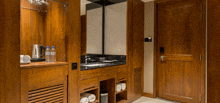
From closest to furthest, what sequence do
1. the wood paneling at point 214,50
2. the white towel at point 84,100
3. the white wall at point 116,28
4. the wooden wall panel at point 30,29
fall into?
1. the wood paneling at point 214,50
2. the wooden wall panel at point 30,29
3. the white towel at point 84,100
4. the white wall at point 116,28

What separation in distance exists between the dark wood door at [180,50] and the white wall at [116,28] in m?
0.88

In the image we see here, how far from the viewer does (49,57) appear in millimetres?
1898

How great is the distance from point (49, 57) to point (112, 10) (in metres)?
1.97

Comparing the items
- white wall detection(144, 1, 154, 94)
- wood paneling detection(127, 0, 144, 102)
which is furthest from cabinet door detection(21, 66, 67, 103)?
white wall detection(144, 1, 154, 94)

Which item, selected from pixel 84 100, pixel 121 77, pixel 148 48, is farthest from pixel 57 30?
pixel 148 48

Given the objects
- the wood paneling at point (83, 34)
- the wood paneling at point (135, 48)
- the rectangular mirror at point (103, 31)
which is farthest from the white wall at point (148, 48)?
the wood paneling at point (83, 34)

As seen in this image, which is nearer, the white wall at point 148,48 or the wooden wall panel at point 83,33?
the wooden wall panel at point 83,33

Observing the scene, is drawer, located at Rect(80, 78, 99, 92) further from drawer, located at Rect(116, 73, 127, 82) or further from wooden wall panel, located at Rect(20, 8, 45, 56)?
wooden wall panel, located at Rect(20, 8, 45, 56)

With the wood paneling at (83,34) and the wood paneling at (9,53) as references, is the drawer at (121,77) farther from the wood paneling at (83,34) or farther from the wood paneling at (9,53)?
the wood paneling at (9,53)

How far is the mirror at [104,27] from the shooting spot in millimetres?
2938

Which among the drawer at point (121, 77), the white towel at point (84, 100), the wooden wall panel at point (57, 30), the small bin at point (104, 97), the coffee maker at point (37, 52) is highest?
the wooden wall panel at point (57, 30)

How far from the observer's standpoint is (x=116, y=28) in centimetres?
322

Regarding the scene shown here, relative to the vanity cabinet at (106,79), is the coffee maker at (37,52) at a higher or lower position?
higher

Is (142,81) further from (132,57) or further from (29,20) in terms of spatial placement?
(29,20)
